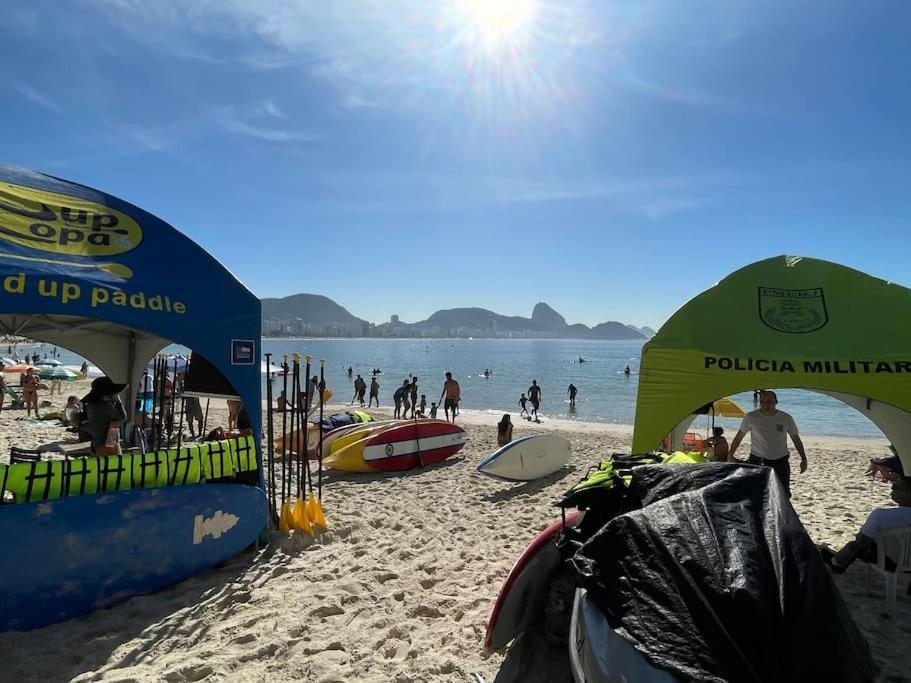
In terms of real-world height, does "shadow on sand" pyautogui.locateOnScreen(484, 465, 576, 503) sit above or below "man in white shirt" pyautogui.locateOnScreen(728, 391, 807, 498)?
below

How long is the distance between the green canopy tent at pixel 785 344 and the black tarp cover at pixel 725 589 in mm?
3251

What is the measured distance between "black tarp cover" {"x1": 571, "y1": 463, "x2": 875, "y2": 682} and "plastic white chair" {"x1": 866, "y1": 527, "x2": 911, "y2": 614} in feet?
9.38

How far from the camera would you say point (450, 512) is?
749cm

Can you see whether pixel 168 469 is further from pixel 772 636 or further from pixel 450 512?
pixel 772 636

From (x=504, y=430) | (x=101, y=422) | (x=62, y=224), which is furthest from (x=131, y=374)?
(x=504, y=430)

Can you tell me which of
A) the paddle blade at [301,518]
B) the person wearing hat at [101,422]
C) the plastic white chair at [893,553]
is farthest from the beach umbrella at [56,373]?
the plastic white chair at [893,553]

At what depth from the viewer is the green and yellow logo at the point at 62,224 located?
15.0 feet

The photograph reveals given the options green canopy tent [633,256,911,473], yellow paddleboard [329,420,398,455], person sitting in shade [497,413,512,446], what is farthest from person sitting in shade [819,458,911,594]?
person sitting in shade [497,413,512,446]

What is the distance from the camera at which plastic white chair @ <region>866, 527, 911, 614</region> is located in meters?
4.39

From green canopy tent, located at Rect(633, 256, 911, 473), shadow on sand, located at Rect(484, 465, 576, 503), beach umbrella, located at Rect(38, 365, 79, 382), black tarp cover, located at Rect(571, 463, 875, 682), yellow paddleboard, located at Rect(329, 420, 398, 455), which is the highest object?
green canopy tent, located at Rect(633, 256, 911, 473)

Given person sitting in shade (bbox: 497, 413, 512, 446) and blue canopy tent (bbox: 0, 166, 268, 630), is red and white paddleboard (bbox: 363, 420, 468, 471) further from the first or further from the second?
blue canopy tent (bbox: 0, 166, 268, 630)

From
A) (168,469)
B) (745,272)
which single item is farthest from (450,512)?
(745,272)

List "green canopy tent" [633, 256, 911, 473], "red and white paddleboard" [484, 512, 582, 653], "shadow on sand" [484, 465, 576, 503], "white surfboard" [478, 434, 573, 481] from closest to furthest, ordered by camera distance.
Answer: "red and white paddleboard" [484, 512, 582, 653] → "green canopy tent" [633, 256, 911, 473] → "shadow on sand" [484, 465, 576, 503] → "white surfboard" [478, 434, 573, 481]

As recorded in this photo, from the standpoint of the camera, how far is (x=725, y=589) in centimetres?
207
